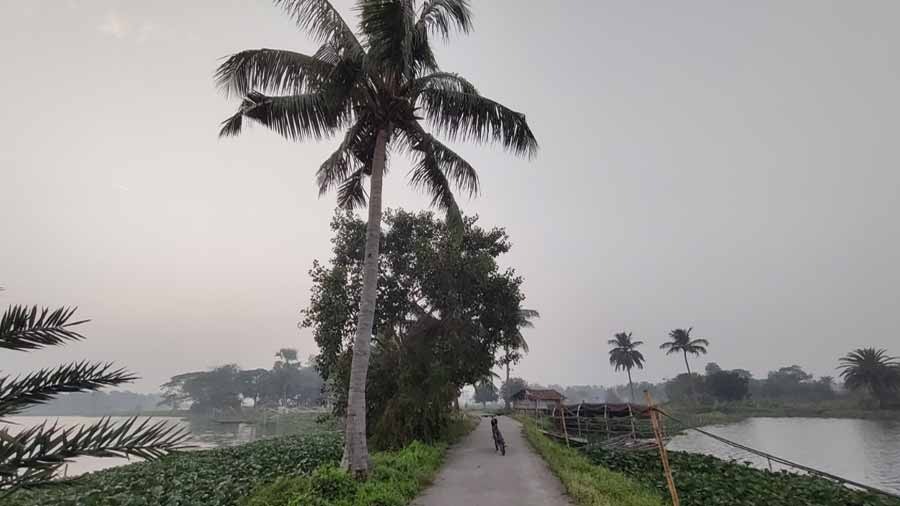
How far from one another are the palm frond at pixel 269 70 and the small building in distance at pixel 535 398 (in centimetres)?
3705

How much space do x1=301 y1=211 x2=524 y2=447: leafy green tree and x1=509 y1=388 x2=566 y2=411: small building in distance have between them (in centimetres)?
2298

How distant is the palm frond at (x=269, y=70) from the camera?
1045 centimetres

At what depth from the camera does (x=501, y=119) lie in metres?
11.9

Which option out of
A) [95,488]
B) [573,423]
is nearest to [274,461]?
[95,488]

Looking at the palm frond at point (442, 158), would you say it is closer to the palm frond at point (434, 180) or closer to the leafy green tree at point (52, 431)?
the palm frond at point (434, 180)

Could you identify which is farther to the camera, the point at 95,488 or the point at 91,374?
the point at 95,488

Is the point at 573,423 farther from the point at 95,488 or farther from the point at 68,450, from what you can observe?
the point at 68,450

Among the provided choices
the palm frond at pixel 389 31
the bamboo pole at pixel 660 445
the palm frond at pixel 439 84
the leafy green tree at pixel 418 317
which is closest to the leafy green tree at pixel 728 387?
the leafy green tree at pixel 418 317

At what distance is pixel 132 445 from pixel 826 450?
4020 centimetres

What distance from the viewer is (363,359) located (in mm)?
10242

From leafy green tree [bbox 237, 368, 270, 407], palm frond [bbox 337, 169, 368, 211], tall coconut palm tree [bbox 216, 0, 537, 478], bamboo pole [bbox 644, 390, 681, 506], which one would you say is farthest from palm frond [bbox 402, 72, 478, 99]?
leafy green tree [bbox 237, 368, 270, 407]

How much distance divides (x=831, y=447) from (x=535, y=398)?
2251 centimetres

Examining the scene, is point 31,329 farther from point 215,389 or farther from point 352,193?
point 215,389

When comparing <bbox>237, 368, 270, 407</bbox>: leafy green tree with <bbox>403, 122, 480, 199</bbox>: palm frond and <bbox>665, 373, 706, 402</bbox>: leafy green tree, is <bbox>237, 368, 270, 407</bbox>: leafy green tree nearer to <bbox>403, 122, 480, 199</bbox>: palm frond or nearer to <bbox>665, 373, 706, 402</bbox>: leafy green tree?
<bbox>665, 373, 706, 402</bbox>: leafy green tree
